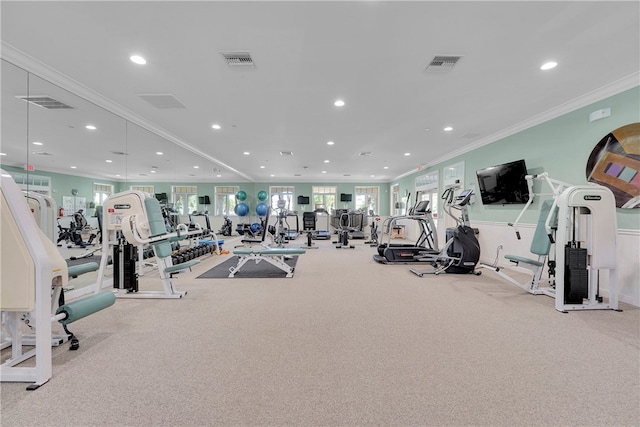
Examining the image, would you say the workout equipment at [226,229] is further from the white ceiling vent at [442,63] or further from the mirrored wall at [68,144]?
the white ceiling vent at [442,63]

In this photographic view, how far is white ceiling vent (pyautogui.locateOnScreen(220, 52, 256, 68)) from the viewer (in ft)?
9.62

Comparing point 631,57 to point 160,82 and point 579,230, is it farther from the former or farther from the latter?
point 160,82

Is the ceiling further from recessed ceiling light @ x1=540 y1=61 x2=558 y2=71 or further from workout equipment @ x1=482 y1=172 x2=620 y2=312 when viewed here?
workout equipment @ x1=482 y1=172 x2=620 y2=312

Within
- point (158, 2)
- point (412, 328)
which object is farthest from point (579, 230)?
point (158, 2)

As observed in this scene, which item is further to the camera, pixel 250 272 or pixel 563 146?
pixel 250 272

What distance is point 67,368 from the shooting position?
6.41 ft

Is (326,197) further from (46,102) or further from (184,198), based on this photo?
(46,102)

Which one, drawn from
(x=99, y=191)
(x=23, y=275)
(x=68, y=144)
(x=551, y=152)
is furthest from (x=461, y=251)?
(x=68, y=144)

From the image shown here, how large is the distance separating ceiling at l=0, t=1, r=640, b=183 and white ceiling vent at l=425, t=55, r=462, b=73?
5 centimetres

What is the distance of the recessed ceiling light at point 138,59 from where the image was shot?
9.80 feet

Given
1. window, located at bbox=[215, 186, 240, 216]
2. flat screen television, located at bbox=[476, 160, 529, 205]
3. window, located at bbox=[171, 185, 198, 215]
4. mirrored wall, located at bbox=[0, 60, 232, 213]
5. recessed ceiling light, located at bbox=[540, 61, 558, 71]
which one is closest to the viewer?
recessed ceiling light, located at bbox=[540, 61, 558, 71]

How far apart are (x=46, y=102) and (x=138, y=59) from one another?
2.00 metres

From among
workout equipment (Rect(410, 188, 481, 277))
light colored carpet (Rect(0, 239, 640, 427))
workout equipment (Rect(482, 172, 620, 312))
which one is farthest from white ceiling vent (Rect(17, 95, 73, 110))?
workout equipment (Rect(482, 172, 620, 312))

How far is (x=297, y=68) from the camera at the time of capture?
320cm
